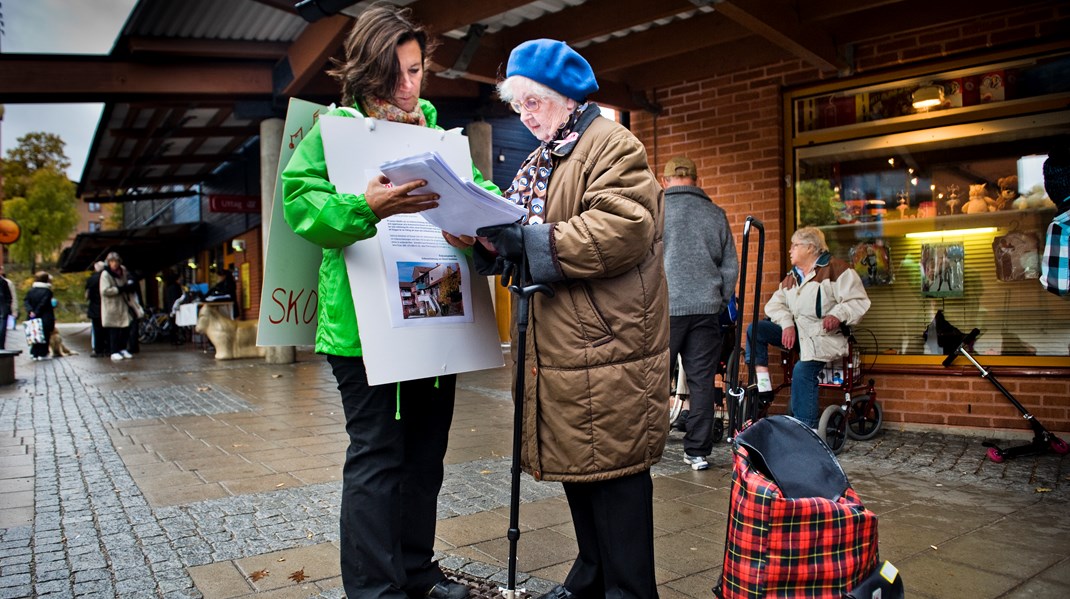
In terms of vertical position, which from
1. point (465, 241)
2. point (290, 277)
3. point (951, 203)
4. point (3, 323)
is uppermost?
point (951, 203)

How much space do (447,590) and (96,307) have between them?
15.2 m

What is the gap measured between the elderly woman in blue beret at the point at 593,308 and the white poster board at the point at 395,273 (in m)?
0.31

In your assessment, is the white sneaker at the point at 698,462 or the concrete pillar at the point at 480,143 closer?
the white sneaker at the point at 698,462

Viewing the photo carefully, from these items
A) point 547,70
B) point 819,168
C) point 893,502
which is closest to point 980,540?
point 893,502

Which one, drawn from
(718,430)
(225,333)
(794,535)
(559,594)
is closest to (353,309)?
(559,594)

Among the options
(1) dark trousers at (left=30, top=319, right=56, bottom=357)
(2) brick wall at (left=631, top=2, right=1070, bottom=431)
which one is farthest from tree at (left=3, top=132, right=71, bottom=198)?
(2) brick wall at (left=631, top=2, right=1070, bottom=431)

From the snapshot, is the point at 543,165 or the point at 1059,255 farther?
the point at 1059,255

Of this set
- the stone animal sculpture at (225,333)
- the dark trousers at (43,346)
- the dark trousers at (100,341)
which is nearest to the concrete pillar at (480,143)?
the stone animal sculpture at (225,333)

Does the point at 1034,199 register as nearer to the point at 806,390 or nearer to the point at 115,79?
the point at 806,390

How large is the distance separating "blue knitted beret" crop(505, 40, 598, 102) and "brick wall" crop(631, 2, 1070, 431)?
4.67m

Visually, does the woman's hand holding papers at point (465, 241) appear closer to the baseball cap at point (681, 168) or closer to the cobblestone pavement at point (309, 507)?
the cobblestone pavement at point (309, 507)

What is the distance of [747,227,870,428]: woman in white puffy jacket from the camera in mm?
5426

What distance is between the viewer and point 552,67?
2336mm

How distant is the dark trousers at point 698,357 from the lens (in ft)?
16.9
